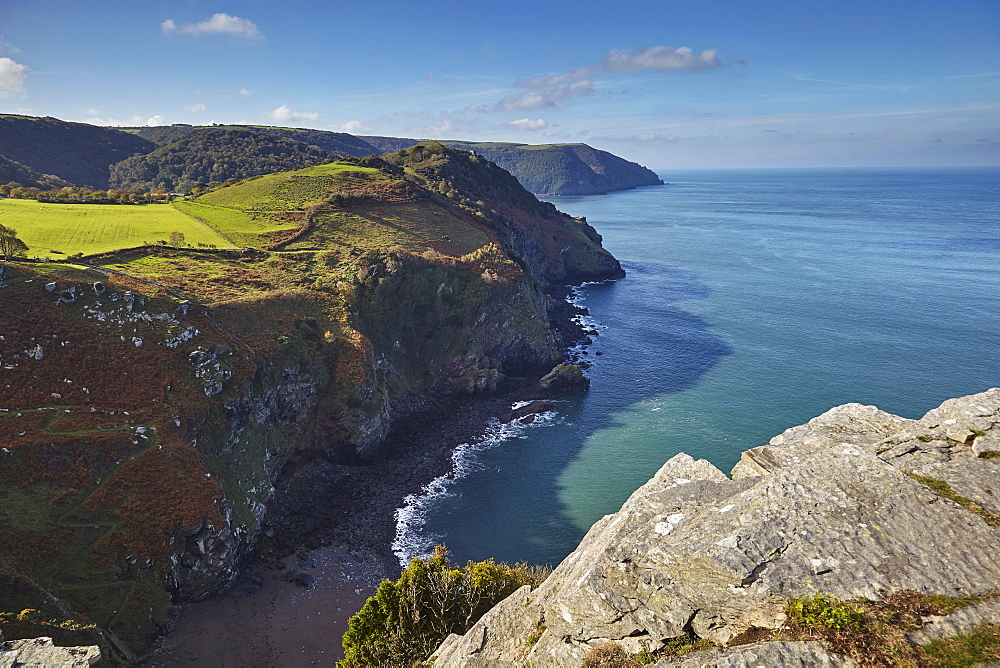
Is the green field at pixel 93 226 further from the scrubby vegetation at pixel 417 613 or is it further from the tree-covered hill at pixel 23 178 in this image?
the tree-covered hill at pixel 23 178

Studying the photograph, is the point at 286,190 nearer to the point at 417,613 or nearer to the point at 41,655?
the point at 41,655

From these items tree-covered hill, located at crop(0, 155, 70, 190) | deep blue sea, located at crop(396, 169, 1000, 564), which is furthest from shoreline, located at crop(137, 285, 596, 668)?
tree-covered hill, located at crop(0, 155, 70, 190)

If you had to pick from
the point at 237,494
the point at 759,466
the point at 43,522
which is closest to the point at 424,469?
the point at 237,494

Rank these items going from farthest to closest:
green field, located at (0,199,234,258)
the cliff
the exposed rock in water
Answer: the exposed rock in water < green field, located at (0,199,234,258) < the cliff

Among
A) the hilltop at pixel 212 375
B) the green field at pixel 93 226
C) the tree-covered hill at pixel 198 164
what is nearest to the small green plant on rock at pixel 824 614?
the hilltop at pixel 212 375

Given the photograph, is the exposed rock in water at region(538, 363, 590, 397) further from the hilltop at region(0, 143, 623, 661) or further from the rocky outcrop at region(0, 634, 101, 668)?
the rocky outcrop at region(0, 634, 101, 668)

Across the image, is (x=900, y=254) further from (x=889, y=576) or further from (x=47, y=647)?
(x=47, y=647)
